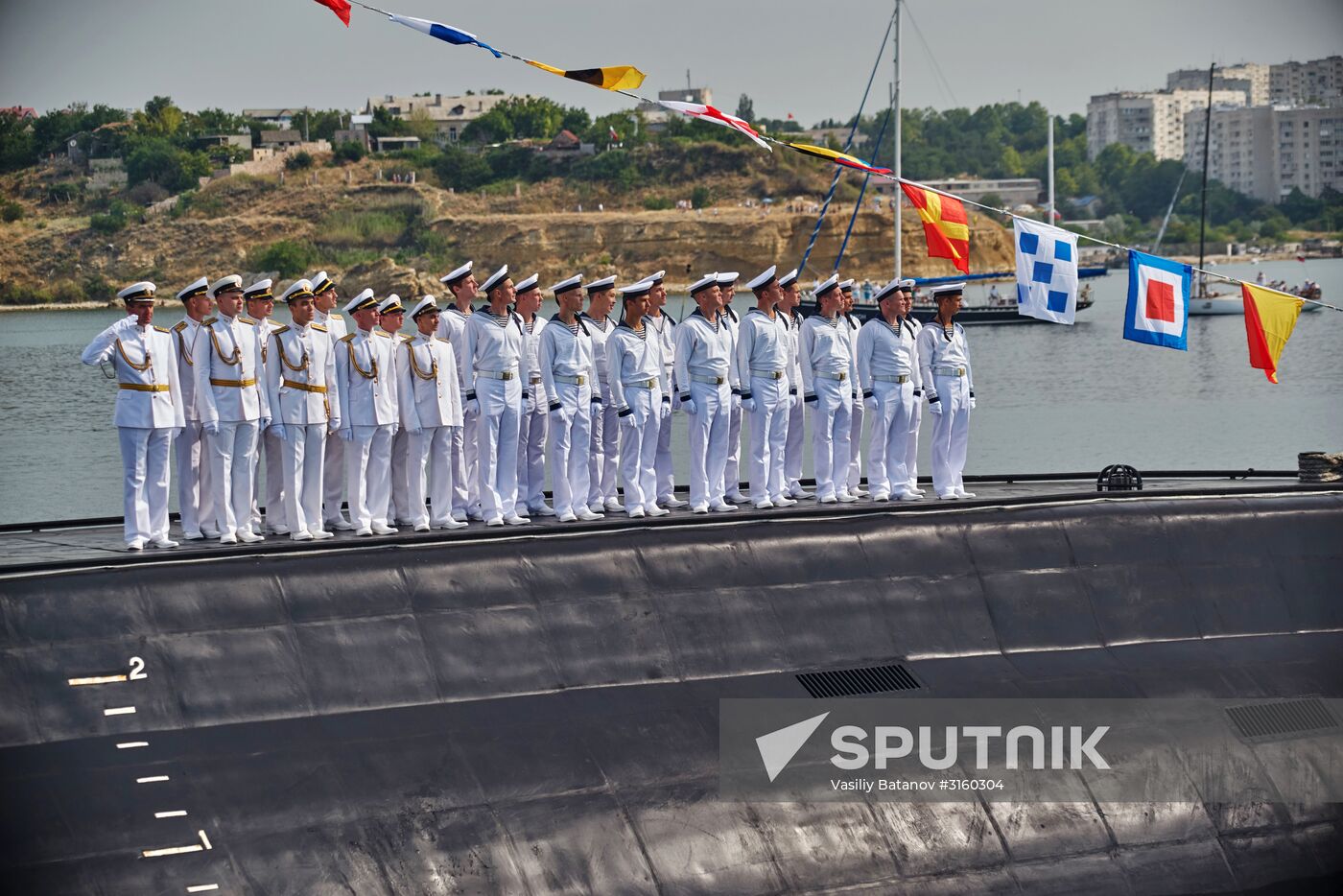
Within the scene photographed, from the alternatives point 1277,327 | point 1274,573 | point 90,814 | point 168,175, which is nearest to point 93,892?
point 90,814

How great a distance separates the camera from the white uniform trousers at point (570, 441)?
15.4m

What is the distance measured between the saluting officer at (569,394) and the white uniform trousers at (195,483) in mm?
2953

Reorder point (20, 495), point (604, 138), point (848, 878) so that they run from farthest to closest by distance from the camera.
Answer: point (604, 138), point (20, 495), point (848, 878)

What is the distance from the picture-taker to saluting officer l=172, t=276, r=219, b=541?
1412cm

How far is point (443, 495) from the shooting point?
15.1 meters

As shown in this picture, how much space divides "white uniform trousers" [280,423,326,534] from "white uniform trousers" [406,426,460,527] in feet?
2.70

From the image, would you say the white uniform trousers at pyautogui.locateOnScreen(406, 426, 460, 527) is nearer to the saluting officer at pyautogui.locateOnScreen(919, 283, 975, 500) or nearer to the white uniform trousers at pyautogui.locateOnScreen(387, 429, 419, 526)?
the white uniform trousers at pyautogui.locateOnScreen(387, 429, 419, 526)

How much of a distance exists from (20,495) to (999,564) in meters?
27.1

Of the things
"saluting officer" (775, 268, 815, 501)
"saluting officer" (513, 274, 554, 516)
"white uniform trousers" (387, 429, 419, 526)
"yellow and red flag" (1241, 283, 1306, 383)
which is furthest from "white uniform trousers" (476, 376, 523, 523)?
"yellow and red flag" (1241, 283, 1306, 383)

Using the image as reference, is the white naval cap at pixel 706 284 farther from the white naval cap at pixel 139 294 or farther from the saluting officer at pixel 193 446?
the white naval cap at pixel 139 294

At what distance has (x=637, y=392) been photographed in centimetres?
1573

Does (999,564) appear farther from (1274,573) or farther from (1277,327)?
(1277,327)

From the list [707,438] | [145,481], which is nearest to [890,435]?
[707,438]

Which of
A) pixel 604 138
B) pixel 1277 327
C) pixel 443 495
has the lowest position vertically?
pixel 443 495
